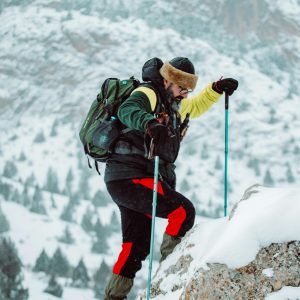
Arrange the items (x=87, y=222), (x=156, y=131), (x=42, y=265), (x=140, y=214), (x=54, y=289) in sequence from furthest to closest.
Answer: (x=87, y=222)
(x=42, y=265)
(x=54, y=289)
(x=140, y=214)
(x=156, y=131)

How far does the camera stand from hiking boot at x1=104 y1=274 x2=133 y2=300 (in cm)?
492

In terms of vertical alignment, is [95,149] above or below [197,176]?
above

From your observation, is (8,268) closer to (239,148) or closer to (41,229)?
(41,229)

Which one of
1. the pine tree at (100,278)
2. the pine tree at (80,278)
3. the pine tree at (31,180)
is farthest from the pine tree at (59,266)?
the pine tree at (31,180)

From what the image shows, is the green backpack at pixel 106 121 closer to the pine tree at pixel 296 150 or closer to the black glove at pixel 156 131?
the black glove at pixel 156 131

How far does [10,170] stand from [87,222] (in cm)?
3735

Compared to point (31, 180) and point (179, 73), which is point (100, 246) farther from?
point (179, 73)

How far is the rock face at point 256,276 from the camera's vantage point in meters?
3.43

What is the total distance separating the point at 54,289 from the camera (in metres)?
64.1

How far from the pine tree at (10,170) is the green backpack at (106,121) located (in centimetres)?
13823

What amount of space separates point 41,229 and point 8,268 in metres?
50.6

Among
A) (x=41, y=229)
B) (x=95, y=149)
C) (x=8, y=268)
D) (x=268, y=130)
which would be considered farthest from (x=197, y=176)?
(x=95, y=149)

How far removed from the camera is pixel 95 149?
16.2 feet

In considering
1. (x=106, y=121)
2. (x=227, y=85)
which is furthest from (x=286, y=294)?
(x=227, y=85)
